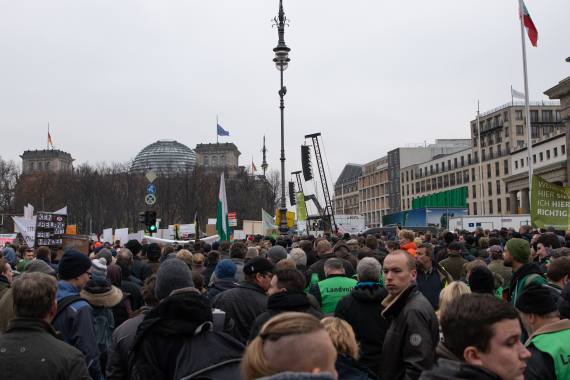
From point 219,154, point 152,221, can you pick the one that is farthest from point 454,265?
point 219,154

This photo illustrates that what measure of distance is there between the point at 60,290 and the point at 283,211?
17169mm

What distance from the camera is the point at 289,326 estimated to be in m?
1.84

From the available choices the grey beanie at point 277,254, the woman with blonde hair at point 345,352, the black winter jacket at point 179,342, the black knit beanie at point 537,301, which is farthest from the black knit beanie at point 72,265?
the black knit beanie at point 537,301

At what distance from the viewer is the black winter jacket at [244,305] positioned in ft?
16.0

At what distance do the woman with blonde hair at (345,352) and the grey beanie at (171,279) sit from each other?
1.29m

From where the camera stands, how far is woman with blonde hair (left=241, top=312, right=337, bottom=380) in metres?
1.81

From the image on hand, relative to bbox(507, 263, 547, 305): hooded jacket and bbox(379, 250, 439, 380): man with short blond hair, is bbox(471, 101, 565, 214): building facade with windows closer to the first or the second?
bbox(507, 263, 547, 305): hooded jacket

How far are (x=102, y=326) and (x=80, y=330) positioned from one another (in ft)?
3.18

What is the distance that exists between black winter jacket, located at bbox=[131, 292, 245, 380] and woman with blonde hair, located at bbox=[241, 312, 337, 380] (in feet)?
3.85

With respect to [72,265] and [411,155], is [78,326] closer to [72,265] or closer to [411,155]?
[72,265]

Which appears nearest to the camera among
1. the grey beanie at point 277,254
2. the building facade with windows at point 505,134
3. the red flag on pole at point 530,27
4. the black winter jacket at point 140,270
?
the grey beanie at point 277,254

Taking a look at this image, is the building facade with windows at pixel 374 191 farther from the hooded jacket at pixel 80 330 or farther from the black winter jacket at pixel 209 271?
the hooded jacket at pixel 80 330

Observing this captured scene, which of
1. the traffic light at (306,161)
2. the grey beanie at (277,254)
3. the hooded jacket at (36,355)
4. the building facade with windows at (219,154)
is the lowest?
the hooded jacket at (36,355)

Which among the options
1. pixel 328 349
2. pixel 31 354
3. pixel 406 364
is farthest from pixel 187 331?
pixel 406 364
